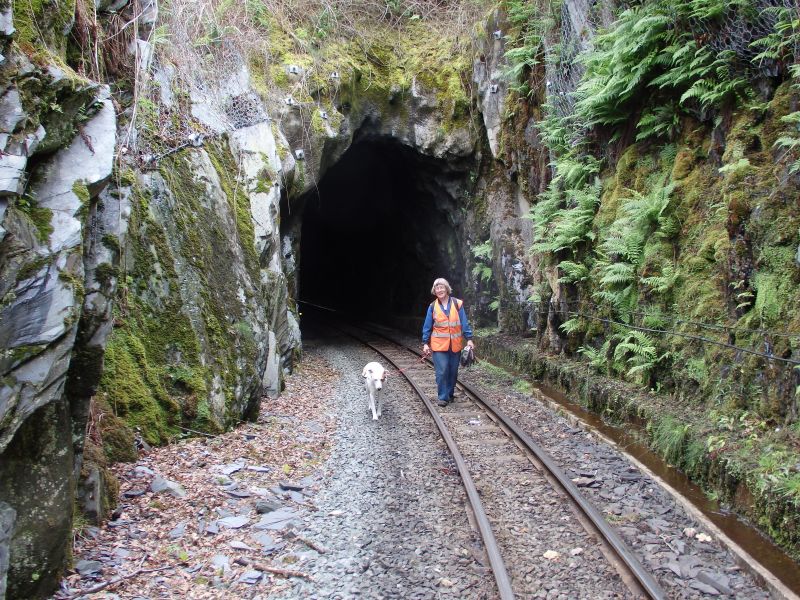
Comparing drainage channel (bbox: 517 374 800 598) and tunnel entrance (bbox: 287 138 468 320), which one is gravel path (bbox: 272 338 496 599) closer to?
drainage channel (bbox: 517 374 800 598)

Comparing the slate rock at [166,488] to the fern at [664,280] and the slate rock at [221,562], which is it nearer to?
the slate rock at [221,562]

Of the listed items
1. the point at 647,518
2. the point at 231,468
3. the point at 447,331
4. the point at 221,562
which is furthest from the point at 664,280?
the point at 221,562

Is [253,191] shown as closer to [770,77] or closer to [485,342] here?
[485,342]

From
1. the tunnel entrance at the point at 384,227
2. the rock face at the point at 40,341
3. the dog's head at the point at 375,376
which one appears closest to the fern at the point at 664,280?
the dog's head at the point at 375,376

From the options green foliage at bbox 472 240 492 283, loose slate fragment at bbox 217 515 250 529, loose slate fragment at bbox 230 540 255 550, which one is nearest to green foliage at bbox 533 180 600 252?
green foliage at bbox 472 240 492 283

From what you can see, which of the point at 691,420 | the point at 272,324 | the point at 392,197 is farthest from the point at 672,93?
the point at 392,197

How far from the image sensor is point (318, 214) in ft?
96.5

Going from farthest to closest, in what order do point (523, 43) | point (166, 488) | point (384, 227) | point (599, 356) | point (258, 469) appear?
point (384, 227) < point (523, 43) < point (599, 356) < point (258, 469) < point (166, 488)

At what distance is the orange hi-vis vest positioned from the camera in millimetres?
9617

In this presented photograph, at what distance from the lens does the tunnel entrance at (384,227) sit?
18.7 metres

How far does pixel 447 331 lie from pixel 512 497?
3.89 m

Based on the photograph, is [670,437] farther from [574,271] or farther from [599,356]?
[574,271]

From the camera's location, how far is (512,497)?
19.9ft

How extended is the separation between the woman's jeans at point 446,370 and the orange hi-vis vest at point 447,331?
0.38 feet
